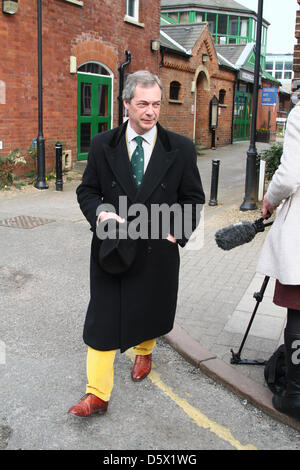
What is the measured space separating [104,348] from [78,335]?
1.42 m

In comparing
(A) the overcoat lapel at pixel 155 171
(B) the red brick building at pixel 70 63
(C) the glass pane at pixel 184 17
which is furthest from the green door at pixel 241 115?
(A) the overcoat lapel at pixel 155 171

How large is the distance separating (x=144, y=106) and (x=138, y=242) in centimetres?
80

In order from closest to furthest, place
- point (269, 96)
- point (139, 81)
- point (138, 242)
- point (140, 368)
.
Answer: point (139, 81), point (138, 242), point (140, 368), point (269, 96)

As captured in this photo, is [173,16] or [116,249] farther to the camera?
[173,16]

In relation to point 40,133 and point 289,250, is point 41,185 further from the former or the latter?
point 289,250

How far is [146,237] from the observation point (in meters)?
3.08

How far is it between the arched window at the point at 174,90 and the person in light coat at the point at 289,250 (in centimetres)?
1769

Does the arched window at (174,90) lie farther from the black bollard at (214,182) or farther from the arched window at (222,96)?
the black bollard at (214,182)

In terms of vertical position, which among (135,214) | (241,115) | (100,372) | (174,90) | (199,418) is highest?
(174,90)

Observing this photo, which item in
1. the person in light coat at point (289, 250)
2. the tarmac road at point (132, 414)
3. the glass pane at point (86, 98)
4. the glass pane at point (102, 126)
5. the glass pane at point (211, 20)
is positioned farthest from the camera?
the glass pane at point (211, 20)

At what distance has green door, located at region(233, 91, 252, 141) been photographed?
27.4 metres

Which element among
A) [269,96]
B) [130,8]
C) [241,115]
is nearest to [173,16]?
[241,115]

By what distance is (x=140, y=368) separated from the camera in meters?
3.67

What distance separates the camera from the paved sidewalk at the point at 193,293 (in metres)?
3.99
